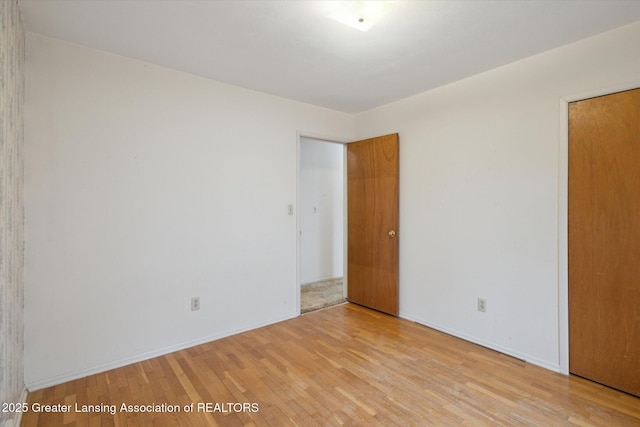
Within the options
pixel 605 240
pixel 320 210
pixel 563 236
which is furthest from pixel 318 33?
pixel 320 210

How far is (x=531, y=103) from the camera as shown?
2.41 meters

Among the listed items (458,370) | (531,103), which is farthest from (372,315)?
(531,103)

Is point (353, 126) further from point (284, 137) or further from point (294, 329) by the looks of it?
point (294, 329)

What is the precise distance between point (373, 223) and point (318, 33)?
2.19m

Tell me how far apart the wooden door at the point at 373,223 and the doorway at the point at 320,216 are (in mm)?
827

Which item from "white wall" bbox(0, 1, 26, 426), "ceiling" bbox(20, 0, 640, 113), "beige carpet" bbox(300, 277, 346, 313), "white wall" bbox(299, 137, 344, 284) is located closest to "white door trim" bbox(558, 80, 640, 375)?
"ceiling" bbox(20, 0, 640, 113)

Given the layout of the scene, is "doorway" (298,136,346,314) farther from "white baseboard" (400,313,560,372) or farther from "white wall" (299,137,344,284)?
"white baseboard" (400,313,560,372)

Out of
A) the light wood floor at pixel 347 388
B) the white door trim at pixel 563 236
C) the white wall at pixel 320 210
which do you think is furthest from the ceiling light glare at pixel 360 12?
the white wall at pixel 320 210

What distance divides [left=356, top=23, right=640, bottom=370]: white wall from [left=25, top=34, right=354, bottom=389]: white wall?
1.45m

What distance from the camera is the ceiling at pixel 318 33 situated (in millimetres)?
1785

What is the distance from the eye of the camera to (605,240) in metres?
2.08

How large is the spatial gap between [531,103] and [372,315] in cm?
258

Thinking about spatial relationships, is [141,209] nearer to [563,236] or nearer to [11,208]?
[11,208]

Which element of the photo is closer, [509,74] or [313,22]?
[313,22]
